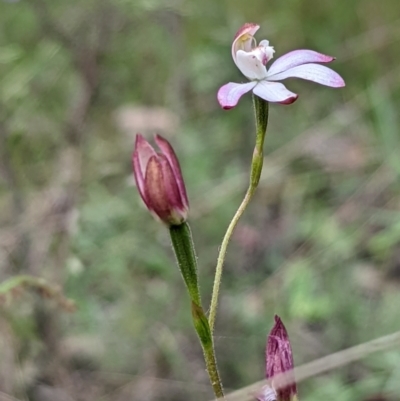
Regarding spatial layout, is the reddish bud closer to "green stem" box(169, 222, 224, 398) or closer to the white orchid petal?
"green stem" box(169, 222, 224, 398)

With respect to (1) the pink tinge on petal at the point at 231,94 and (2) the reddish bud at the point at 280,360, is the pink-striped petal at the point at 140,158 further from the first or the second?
(2) the reddish bud at the point at 280,360

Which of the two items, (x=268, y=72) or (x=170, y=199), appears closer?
(x=170, y=199)

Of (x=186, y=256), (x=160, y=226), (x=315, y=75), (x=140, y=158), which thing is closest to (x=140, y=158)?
(x=140, y=158)

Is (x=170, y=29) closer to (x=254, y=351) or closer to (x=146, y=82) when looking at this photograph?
(x=146, y=82)

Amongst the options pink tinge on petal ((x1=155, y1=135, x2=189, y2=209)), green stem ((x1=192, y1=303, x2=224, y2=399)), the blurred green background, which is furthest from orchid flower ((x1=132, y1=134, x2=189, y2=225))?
the blurred green background

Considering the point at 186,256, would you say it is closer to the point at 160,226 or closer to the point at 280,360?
the point at 280,360

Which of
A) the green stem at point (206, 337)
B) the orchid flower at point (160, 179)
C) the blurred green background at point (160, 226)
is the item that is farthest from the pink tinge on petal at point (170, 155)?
the blurred green background at point (160, 226)

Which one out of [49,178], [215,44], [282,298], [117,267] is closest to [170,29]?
[215,44]
